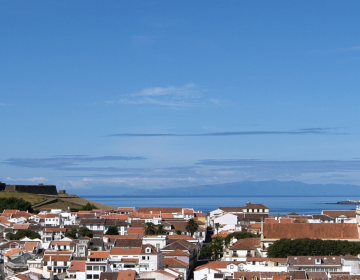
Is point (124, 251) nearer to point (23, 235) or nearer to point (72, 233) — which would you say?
point (72, 233)

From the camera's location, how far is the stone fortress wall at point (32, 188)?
477 ft

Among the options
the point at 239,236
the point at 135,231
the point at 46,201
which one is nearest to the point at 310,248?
the point at 239,236

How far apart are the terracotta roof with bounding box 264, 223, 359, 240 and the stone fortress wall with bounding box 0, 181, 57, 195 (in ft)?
286

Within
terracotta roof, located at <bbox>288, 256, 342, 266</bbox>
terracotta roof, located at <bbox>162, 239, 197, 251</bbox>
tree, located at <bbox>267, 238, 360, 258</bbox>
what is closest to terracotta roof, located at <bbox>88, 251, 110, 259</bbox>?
terracotta roof, located at <bbox>162, 239, 197, 251</bbox>

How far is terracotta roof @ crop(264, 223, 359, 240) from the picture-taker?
6975 cm

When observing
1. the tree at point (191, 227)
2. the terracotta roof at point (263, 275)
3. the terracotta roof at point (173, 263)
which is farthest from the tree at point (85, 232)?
the terracotta roof at point (263, 275)

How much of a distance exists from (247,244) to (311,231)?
7873mm

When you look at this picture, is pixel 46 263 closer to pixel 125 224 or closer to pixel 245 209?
pixel 125 224

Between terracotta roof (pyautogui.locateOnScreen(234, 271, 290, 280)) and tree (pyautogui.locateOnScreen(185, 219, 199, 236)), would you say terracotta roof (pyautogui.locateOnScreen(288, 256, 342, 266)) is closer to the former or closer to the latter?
terracotta roof (pyautogui.locateOnScreen(234, 271, 290, 280))

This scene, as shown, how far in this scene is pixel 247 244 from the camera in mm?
67312

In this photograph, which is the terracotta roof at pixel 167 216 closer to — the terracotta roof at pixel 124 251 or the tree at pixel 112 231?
the tree at pixel 112 231

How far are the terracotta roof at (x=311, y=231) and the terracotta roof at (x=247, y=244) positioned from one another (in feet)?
4.17

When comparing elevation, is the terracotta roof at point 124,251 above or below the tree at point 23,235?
below

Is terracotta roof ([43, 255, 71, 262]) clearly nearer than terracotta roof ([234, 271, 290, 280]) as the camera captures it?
No
